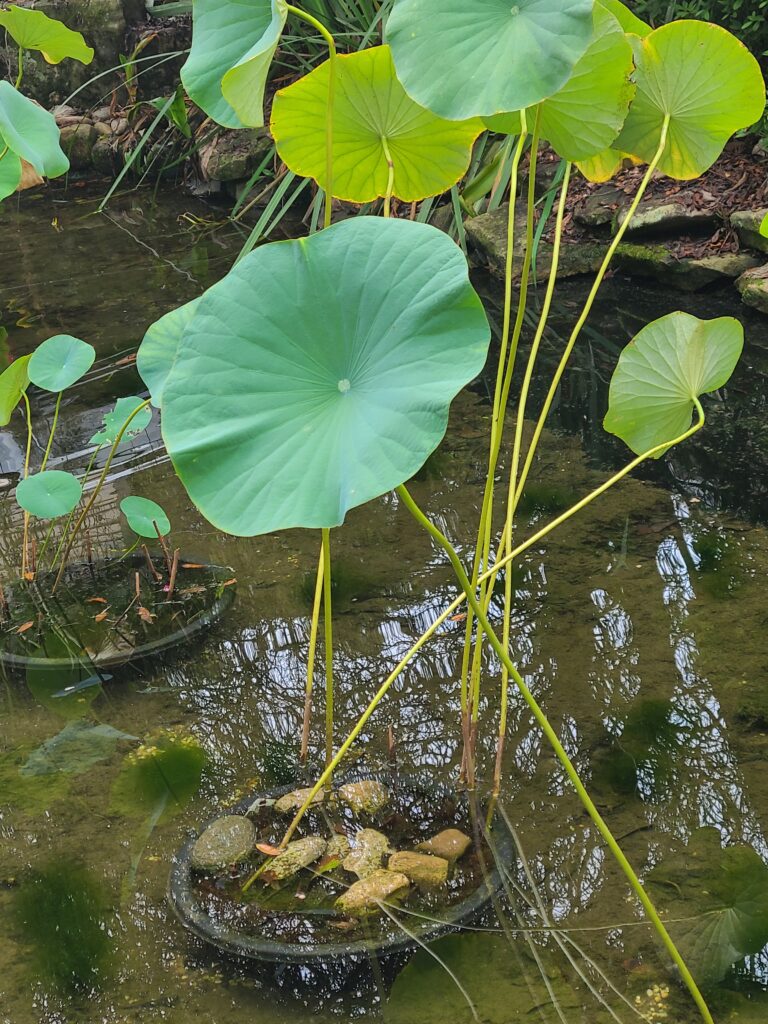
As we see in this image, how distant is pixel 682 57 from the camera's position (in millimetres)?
1546

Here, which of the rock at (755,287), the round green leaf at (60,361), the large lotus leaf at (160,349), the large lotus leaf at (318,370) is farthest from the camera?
the rock at (755,287)

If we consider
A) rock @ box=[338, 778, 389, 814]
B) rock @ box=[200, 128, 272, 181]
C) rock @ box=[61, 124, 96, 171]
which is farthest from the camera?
rock @ box=[61, 124, 96, 171]

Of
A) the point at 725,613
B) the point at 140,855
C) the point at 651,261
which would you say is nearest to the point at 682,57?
the point at 725,613

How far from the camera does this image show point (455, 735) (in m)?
1.81

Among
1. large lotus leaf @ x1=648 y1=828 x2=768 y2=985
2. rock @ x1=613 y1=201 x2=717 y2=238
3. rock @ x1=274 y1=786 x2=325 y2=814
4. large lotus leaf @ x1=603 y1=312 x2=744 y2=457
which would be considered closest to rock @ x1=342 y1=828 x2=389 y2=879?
rock @ x1=274 y1=786 x2=325 y2=814

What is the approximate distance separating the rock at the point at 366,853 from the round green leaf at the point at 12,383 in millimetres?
1169

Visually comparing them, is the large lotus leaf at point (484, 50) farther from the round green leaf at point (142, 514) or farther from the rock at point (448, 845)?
the round green leaf at point (142, 514)

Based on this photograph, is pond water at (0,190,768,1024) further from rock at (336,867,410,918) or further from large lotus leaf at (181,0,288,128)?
large lotus leaf at (181,0,288,128)

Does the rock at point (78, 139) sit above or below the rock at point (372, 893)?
below

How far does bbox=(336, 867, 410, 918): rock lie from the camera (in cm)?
143

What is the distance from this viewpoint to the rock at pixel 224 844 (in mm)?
1525

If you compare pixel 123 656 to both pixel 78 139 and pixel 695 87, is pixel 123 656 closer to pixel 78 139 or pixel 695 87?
pixel 695 87

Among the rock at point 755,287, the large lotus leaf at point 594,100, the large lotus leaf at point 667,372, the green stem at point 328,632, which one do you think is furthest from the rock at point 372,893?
the rock at point 755,287

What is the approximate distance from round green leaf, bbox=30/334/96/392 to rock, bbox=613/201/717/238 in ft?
8.37
